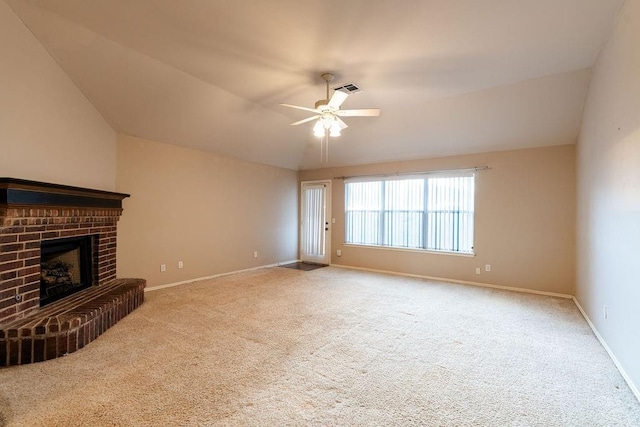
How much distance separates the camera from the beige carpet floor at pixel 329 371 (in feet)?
5.94

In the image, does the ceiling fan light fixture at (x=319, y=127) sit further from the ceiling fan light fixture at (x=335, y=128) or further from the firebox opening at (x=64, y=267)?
the firebox opening at (x=64, y=267)

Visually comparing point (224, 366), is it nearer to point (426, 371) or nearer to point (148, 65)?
point (426, 371)

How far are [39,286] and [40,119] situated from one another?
164cm

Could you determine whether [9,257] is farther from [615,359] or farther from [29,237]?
[615,359]

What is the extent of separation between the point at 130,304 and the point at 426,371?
3.27 metres

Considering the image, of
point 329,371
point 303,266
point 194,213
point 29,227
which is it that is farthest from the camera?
point 303,266

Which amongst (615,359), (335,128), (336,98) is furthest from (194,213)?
(615,359)

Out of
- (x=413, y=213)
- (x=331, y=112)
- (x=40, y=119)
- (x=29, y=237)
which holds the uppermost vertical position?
(x=331, y=112)

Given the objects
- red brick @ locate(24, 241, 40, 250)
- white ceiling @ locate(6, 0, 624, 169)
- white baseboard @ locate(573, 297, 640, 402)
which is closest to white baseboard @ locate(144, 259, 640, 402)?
white baseboard @ locate(573, 297, 640, 402)

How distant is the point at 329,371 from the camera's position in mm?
2301

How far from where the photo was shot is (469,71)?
345cm

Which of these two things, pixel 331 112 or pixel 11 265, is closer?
pixel 11 265

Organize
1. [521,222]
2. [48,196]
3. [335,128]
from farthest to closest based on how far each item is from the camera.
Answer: [521,222] < [335,128] < [48,196]

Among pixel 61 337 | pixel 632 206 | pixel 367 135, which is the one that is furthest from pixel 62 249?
pixel 632 206
